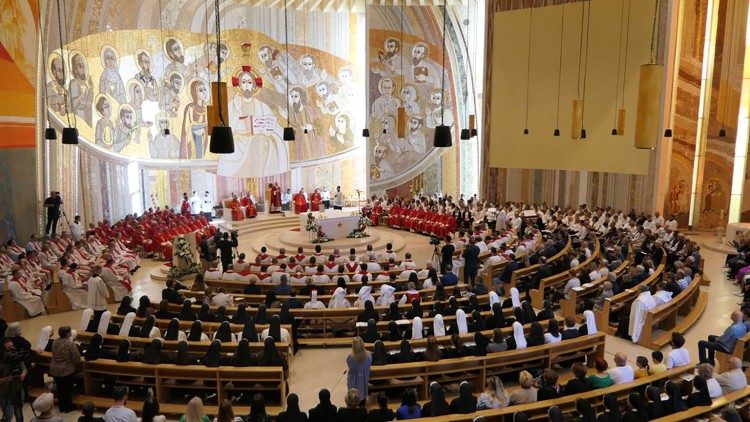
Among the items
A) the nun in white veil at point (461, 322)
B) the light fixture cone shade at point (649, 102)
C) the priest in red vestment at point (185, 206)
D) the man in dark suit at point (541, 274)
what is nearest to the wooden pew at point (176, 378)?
the nun in white veil at point (461, 322)

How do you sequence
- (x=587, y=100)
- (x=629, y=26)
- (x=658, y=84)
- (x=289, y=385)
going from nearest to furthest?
1. (x=658, y=84)
2. (x=289, y=385)
3. (x=629, y=26)
4. (x=587, y=100)

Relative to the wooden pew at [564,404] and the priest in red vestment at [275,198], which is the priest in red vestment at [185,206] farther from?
the wooden pew at [564,404]

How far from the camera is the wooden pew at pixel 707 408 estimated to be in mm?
6098

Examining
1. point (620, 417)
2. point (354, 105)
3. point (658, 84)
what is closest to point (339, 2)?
point (354, 105)

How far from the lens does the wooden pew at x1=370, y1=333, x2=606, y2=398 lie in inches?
305

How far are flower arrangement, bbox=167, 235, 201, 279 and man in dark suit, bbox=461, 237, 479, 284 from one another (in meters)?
6.83

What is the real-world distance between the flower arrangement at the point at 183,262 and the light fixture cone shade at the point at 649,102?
11.1 m

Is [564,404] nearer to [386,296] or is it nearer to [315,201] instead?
[386,296]

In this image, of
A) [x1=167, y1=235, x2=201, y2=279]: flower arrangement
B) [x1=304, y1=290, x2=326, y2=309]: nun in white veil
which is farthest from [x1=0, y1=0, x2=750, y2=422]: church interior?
[x1=167, y1=235, x2=201, y2=279]: flower arrangement

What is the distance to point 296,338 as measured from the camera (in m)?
9.77

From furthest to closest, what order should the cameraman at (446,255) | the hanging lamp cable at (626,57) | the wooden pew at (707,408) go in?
1. the hanging lamp cable at (626,57)
2. the cameraman at (446,255)
3. the wooden pew at (707,408)

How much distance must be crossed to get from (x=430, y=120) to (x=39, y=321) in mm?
18087

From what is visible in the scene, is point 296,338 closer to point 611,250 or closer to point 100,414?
point 100,414

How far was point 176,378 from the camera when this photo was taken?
25.6ft
